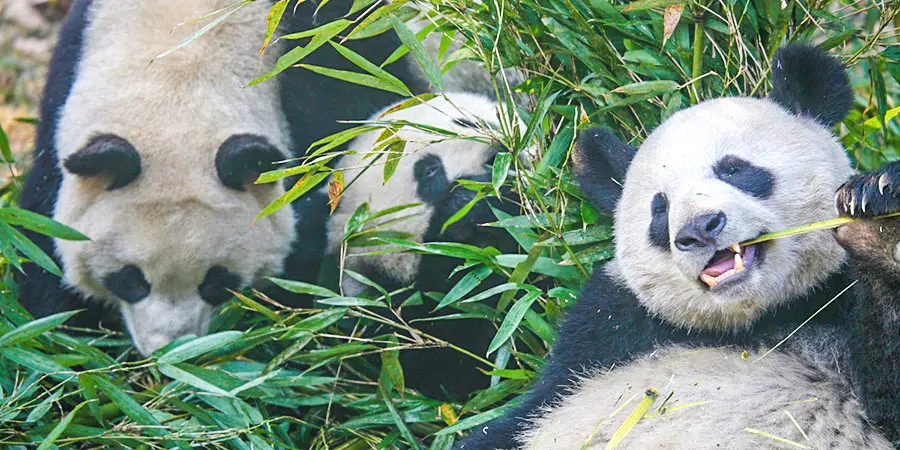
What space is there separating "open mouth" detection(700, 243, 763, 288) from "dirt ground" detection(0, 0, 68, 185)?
580cm

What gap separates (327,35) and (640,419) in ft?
4.36

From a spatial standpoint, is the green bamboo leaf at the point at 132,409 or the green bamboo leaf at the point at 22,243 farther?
the green bamboo leaf at the point at 22,243

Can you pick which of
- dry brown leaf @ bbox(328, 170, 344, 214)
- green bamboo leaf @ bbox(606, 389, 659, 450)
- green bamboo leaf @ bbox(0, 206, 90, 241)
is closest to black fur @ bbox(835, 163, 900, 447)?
green bamboo leaf @ bbox(606, 389, 659, 450)

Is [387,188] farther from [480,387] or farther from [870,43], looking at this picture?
[870,43]

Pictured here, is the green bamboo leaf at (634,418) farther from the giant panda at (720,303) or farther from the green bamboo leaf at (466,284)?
the green bamboo leaf at (466,284)

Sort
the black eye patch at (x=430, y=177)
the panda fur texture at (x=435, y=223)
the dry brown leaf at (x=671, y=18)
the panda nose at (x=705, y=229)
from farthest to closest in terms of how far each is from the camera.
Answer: the black eye patch at (x=430, y=177), the panda fur texture at (x=435, y=223), the dry brown leaf at (x=671, y=18), the panda nose at (x=705, y=229)

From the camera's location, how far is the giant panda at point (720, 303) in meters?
2.19

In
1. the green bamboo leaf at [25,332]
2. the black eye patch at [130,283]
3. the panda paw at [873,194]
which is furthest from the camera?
the black eye patch at [130,283]

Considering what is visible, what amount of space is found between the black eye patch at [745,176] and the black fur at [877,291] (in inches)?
8.2

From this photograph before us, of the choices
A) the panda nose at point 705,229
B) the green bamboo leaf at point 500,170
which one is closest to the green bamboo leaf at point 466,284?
the green bamboo leaf at point 500,170

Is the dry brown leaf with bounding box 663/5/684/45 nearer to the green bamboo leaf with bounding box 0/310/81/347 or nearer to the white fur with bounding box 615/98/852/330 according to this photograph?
the white fur with bounding box 615/98/852/330

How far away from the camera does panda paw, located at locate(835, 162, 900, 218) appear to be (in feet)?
6.54

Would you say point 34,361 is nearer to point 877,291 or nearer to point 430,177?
point 430,177

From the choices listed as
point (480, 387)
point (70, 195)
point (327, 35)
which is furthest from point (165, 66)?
point (480, 387)
